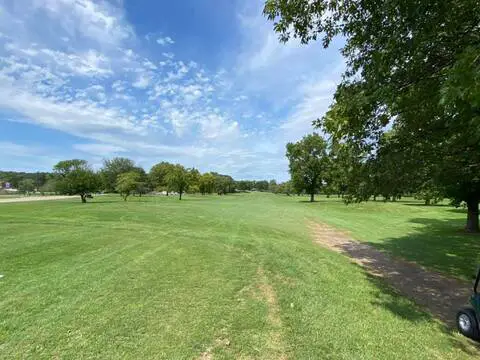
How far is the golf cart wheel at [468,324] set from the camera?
5.00 metres

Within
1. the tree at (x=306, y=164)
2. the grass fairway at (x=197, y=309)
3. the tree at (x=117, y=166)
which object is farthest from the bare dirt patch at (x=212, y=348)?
the tree at (x=117, y=166)

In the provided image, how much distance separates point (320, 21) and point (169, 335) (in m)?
7.16

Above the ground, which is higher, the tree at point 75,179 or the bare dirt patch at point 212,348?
the tree at point 75,179

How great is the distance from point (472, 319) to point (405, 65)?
4410mm

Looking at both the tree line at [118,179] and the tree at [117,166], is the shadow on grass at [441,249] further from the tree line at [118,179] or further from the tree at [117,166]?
the tree at [117,166]

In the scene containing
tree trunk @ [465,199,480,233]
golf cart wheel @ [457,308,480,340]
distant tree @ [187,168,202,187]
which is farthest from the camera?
distant tree @ [187,168,202,187]

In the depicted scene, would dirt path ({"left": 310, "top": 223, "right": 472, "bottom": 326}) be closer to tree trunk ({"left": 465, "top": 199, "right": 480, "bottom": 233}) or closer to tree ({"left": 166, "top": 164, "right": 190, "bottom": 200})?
tree trunk ({"left": 465, "top": 199, "right": 480, "bottom": 233})

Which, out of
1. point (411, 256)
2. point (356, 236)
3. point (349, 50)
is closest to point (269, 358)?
point (349, 50)

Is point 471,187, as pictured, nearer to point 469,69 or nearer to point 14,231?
point 469,69

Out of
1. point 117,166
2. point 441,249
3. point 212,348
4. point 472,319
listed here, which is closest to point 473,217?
point 441,249

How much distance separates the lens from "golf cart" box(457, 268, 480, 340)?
4.93 meters

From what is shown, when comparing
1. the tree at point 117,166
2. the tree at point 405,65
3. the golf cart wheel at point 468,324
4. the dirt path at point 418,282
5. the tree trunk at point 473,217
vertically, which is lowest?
the dirt path at point 418,282

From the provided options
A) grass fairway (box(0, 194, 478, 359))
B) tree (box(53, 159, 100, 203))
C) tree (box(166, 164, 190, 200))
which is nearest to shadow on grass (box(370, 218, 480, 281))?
grass fairway (box(0, 194, 478, 359))

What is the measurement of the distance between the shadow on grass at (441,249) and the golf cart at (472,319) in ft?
14.3
